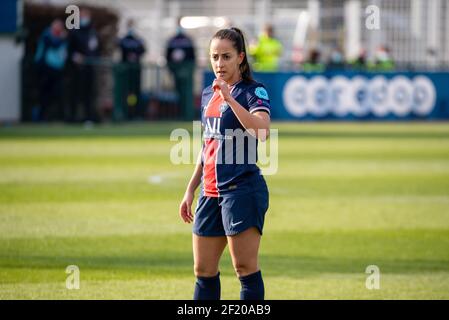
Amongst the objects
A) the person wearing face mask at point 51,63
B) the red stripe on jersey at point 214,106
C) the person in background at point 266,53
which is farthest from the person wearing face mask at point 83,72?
the red stripe on jersey at point 214,106

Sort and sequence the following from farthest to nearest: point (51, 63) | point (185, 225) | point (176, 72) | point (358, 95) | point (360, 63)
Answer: point (360, 63) → point (358, 95) → point (176, 72) → point (51, 63) → point (185, 225)

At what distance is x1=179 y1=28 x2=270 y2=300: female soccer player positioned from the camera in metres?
6.38

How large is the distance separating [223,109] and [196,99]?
A: 24.3 metres

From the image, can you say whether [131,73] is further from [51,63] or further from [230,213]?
[230,213]

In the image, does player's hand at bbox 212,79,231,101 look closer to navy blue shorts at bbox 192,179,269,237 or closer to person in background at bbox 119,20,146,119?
navy blue shorts at bbox 192,179,269,237

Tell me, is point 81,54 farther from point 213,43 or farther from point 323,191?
point 213,43

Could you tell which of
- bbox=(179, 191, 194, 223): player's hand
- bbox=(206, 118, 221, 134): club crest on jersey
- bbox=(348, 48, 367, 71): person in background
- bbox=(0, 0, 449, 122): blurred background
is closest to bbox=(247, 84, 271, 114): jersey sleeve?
bbox=(206, 118, 221, 134): club crest on jersey

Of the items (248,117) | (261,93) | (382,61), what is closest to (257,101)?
(261,93)

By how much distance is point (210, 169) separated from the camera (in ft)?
21.4

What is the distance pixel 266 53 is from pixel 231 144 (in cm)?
2502

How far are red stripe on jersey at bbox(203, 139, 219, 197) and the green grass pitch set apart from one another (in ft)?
6.29

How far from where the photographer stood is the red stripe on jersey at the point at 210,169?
648 centimetres

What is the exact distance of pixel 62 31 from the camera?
2834 cm

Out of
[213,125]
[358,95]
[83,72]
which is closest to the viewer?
[213,125]
